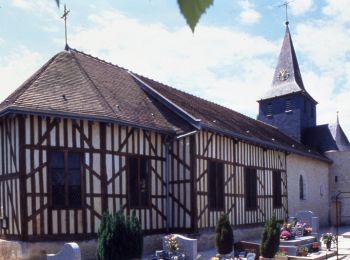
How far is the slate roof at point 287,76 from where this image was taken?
2841 centimetres

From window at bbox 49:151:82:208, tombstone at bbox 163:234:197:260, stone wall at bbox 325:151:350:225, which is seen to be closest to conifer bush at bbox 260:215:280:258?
tombstone at bbox 163:234:197:260

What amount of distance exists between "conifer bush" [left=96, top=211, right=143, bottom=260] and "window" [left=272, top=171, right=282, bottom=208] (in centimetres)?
1111

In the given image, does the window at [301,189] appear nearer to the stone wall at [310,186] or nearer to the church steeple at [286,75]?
the stone wall at [310,186]

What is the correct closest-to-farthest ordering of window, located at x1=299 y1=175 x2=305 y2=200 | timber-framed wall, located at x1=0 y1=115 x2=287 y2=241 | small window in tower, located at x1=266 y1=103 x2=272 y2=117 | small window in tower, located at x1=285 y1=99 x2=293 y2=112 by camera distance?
timber-framed wall, located at x1=0 y1=115 x2=287 y2=241 < window, located at x1=299 y1=175 x2=305 y2=200 < small window in tower, located at x1=285 y1=99 x2=293 y2=112 < small window in tower, located at x1=266 y1=103 x2=272 y2=117

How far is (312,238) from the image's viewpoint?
16.0 m

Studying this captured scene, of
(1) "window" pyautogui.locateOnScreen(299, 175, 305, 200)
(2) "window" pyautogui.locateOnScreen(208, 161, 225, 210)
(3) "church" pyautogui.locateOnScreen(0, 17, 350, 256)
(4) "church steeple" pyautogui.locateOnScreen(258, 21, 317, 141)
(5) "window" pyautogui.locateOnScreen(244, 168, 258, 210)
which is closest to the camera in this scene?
(3) "church" pyautogui.locateOnScreen(0, 17, 350, 256)

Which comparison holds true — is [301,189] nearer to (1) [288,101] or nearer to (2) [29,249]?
(1) [288,101]

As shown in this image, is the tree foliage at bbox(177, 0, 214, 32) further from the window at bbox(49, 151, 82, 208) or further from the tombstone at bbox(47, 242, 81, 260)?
the window at bbox(49, 151, 82, 208)

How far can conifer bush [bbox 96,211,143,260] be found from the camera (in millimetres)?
9984

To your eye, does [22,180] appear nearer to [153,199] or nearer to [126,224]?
[126,224]

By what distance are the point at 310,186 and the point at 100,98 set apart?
14.5 meters

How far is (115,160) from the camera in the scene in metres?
13.4

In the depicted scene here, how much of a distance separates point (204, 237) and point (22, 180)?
6037 mm

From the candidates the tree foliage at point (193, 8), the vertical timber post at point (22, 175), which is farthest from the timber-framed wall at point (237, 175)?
the tree foliage at point (193, 8)
